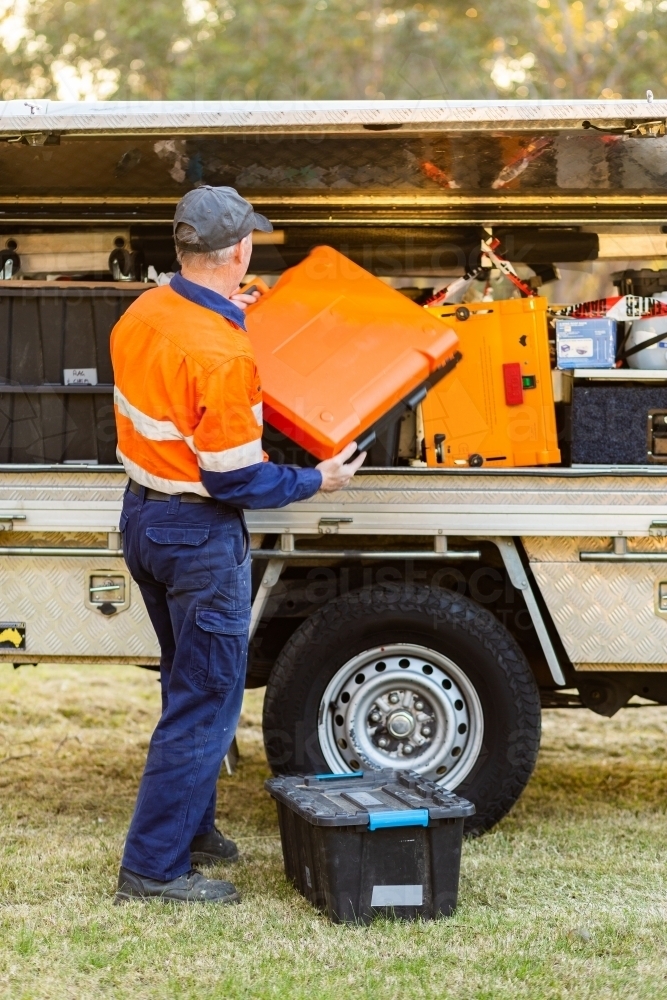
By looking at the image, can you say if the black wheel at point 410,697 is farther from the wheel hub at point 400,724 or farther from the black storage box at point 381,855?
the black storage box at point 381,855

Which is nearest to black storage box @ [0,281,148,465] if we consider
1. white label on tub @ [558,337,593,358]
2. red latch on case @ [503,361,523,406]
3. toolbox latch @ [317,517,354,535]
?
toolbox latch @ [317,517,354,535]

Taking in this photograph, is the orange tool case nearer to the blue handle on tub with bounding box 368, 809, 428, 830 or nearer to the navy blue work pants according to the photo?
the navy blue work pants

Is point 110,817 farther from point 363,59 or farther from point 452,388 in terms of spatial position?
point 363,59

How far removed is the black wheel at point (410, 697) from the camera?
13.5 ft

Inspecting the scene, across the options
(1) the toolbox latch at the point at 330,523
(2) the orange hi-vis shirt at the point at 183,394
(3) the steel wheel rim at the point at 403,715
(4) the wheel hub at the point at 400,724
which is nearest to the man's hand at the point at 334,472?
(2) the orange hi-vis shirt at the point at 183,394

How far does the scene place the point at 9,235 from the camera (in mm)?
4672

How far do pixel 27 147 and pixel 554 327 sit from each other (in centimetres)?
194

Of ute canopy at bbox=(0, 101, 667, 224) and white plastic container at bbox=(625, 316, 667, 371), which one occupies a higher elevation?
ute canopy at bbox=(0, 101, 667, 224)

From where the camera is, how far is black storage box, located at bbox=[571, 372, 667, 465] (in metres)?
4.24

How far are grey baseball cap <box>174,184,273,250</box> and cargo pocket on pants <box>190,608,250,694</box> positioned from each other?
1.02 meters

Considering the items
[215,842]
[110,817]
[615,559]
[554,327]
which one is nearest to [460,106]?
[554,327]

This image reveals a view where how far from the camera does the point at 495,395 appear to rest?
4363 mm

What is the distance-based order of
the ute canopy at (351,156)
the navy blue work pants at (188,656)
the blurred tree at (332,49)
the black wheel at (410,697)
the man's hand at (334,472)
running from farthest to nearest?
1. the blurred tree at (332,49)
2. the black wheel at (410,697)
3. the ute canopy at (351,156)
4. the man's hand at (334,472)
5. the navy blue work pants at (188,656)

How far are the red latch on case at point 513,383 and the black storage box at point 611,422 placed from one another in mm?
197
